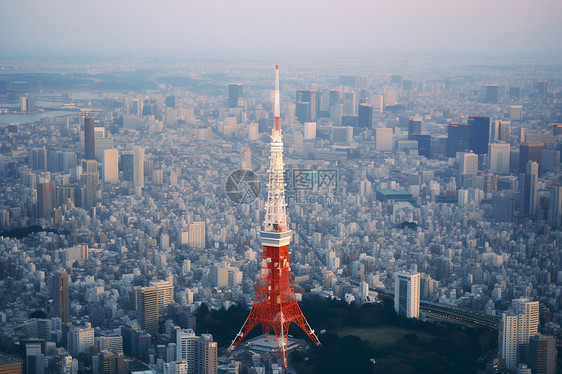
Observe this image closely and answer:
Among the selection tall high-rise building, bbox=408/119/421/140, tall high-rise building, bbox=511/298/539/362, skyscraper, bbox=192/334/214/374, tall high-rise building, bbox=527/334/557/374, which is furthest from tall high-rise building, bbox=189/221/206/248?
tall high-rise building, bbox=527/334/557/374

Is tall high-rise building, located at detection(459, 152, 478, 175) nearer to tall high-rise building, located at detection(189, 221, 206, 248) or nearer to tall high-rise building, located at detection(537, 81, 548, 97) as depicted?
tall high-rise building, located at detection(537, 81, 548, 97)

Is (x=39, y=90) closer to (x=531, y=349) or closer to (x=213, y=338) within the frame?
(x=213, y=338)

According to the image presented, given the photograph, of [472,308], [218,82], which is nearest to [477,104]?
[218,82]

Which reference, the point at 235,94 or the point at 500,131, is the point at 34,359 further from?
the point at 500,131

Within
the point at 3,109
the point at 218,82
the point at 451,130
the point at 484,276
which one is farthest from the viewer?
the point at 451,130

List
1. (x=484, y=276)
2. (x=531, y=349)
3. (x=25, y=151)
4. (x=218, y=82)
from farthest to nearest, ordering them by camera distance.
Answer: (x=218, y=82)
(x=25, y=151)
(x=484, y=276)
(x=531, y=349)

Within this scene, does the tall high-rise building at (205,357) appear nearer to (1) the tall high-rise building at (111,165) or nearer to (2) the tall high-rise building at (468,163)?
(1) the tall high-rise building at (111,165)

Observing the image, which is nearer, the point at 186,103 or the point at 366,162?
the point at 186,103
